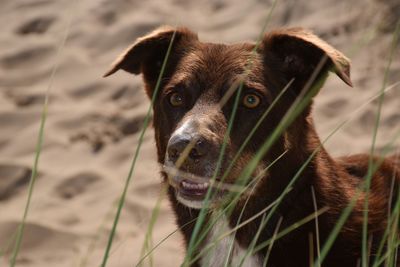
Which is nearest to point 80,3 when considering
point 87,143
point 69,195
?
point 87,143

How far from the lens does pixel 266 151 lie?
4262 mm

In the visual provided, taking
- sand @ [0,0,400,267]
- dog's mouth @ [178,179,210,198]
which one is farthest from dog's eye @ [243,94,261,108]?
sand @ [0,0,400,267]

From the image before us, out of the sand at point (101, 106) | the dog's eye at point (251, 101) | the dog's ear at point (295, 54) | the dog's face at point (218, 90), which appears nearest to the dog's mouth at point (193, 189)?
the dog's face at point (218, 90)

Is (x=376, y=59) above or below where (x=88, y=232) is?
above

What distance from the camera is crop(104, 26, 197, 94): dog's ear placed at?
4.67m

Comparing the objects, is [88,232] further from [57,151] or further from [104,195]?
[57,151]

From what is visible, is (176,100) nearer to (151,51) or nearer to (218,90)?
(218,90)

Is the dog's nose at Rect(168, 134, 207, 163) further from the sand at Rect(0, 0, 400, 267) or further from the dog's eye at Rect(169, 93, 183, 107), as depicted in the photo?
the sand at Rect(0, 0, 400, 267)

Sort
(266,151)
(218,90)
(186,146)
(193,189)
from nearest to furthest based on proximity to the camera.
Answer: (186,146) → (193,189) → (266,151) → (218,90)

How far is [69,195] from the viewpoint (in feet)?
21.5

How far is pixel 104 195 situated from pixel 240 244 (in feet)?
7.28

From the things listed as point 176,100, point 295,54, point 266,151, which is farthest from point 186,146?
point 295,54

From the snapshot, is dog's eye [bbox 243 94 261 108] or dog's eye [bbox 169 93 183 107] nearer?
dog's eye [bbox 243 94 261 108]

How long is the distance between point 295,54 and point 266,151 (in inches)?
A: 21.7
